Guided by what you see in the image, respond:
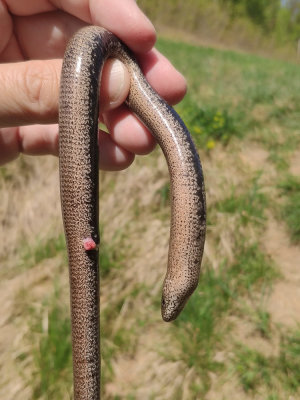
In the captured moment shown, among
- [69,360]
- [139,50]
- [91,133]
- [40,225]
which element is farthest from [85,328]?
[40,225]

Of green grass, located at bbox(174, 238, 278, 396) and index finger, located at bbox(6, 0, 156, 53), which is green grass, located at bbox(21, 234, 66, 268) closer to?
green grass, located at bbox(174, 238, 278, 396)

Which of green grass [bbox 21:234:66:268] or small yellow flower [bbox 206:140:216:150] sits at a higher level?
small yellow flower [bbox 206:140:216:150]

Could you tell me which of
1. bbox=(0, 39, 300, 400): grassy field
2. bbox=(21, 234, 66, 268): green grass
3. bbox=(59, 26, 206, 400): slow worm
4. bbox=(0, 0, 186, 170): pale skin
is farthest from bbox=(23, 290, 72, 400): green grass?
bbox=(0, 0, 186, 170): pale skin

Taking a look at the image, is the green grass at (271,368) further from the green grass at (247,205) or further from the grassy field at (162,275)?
the green grass at (247,205)

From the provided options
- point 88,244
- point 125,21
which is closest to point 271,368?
point 88,244

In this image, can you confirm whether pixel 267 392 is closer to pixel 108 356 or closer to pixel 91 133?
pixel 108 356

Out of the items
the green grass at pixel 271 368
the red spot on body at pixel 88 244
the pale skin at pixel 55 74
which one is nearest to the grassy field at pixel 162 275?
the green grass at pixel 271 368

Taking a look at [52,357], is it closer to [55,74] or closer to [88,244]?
[88,244]
